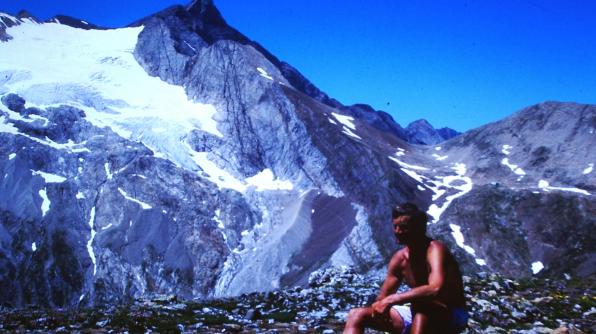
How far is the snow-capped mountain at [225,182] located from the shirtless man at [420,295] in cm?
7844

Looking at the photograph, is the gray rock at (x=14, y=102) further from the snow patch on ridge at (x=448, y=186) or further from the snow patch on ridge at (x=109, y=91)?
the snow patch on ridge at (x=448, y=186)

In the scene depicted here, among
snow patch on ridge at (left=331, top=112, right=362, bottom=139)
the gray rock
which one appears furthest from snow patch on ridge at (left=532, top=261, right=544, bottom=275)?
the gray rock

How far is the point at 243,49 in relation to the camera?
15800 cm

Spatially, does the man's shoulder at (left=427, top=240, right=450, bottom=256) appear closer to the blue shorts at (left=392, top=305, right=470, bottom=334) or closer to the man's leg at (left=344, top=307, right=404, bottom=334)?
the blue shorts at (left=392, top=305, right=470, bottom=334)

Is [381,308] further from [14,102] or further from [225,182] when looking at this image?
[14,102]

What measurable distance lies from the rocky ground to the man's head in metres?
9.97

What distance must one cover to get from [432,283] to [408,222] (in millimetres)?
981

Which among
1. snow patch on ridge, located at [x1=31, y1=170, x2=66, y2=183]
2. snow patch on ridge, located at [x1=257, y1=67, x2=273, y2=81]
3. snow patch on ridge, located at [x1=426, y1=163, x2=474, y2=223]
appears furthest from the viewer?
snow patch on ridge, located at [x1=257, y1=67, x2=273, y2=81]

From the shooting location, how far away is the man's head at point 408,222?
7.56 meters

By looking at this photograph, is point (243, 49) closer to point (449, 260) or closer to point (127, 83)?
point (127, 83)

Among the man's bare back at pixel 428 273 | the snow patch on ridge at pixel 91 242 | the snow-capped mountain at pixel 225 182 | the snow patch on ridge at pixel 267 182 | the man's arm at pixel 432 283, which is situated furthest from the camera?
the snow patch on ridge at pixel 267 182

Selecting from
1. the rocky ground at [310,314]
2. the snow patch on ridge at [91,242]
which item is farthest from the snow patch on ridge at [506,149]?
the rocky ground at [310,314]

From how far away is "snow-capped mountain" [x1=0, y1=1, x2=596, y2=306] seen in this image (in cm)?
9362

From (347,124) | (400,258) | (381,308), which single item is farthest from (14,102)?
(381,308)
